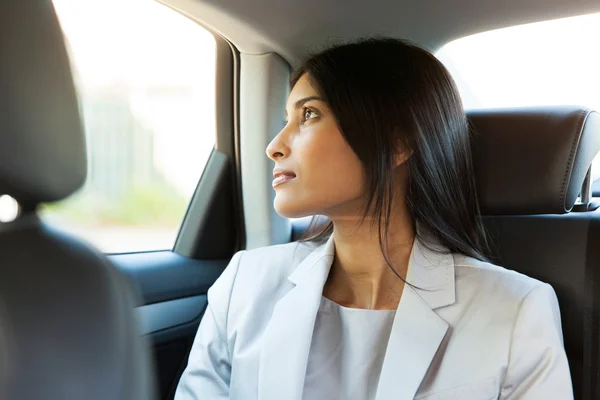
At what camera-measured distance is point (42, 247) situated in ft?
2.96

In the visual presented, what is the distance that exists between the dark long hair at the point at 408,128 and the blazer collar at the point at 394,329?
0.10m

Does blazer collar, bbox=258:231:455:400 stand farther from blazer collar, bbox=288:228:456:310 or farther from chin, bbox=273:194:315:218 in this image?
chin, bbox=273:194:315:218

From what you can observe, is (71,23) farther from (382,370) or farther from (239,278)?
(382,370)

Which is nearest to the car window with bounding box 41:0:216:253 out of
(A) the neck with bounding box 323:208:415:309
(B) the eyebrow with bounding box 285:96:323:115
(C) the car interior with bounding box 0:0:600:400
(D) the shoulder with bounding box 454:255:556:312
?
(C) the car interior with bounding box 0:0:600:400

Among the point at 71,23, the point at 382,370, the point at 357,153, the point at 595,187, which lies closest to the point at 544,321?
the point at 382,370

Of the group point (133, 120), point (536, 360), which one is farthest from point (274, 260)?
point (536, 360)

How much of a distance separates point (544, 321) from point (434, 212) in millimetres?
371

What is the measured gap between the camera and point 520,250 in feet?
5.23

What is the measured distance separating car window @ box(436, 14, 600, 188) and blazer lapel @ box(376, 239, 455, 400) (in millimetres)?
576

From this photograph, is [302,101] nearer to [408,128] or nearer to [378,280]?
[408,128]

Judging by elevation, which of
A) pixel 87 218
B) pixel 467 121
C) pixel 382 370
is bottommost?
pixel 382 370

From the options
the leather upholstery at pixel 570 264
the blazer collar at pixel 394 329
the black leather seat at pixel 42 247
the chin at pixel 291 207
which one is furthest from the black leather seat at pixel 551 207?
the black leather seat at pixel 42 247

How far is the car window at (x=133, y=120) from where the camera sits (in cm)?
108

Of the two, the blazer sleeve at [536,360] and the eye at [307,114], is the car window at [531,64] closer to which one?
the eye at [307,114]
